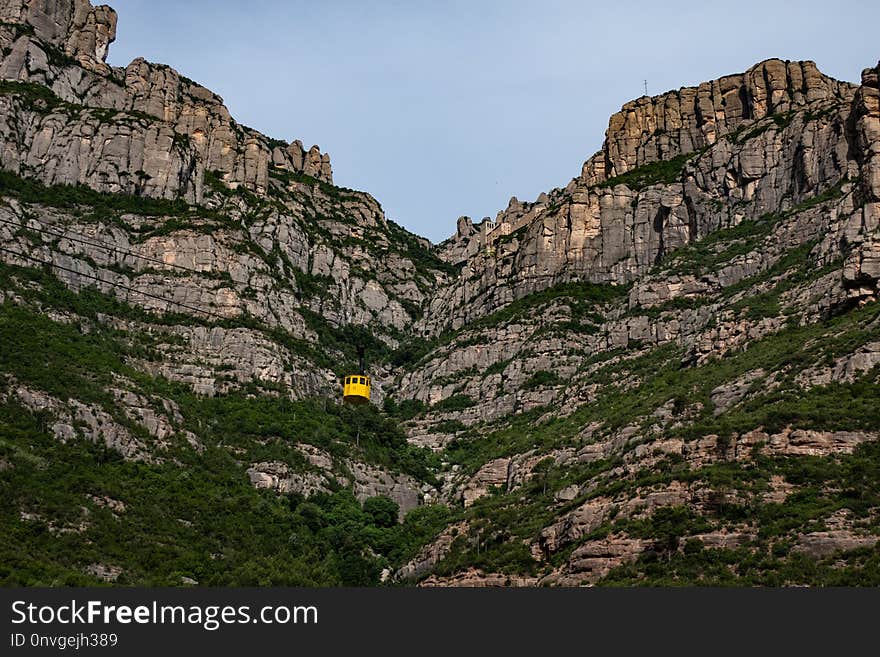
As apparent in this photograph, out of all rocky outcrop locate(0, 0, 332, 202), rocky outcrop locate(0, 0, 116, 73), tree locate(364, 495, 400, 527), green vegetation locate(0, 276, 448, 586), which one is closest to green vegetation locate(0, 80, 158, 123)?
rocky outcrop locate(0, 0, 332, 202)

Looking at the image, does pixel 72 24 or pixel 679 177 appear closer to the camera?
pixel 679 177

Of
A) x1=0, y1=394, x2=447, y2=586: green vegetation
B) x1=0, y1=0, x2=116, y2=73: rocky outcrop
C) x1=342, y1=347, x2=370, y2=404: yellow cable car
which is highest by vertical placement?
x1=0, y1=0, x2=116, y2=73: rocky outcrop

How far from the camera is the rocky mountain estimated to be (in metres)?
68.4

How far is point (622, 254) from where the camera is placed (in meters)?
135

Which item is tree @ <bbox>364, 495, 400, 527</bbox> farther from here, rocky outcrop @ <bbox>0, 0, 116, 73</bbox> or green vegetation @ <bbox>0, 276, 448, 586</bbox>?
rocky outcrop @ <bbox>0, 0, 116, 73</bbox>

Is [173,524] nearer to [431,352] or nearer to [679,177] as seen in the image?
[431,352]

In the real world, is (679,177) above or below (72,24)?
below

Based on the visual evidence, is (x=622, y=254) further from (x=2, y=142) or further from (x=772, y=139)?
(x=2, y=142)

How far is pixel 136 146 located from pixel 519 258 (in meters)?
47.5

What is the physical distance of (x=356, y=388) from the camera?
114500mm

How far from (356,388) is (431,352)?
25806 mm

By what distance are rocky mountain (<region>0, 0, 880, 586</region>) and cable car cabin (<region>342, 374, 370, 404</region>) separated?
2686 mm

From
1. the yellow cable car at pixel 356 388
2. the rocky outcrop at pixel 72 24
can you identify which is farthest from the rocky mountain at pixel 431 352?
the yellow cable car at pixel 356 388

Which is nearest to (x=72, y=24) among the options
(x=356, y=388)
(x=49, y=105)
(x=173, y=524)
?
(x=49, y=105)
